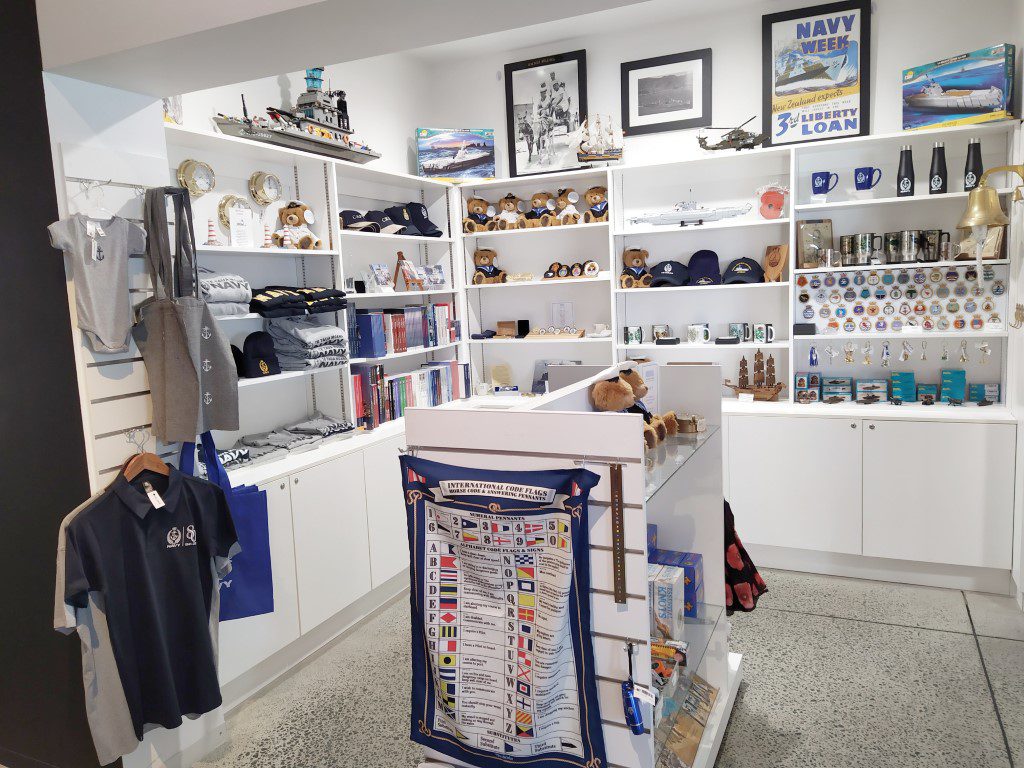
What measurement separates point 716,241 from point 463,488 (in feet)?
11.0

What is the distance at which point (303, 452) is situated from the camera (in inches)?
136

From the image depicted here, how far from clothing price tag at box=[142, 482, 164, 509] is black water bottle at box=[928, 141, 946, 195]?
3.92m

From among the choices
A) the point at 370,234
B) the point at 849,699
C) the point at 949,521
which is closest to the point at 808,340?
the point at 949,521

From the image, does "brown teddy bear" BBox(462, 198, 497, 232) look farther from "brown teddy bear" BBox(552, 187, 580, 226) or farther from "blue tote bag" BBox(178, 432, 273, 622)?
"blue tote bag" BBox(178, 432, 273, 622)

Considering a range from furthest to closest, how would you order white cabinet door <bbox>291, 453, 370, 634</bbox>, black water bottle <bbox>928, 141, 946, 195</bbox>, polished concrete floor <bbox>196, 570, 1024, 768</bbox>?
black water bottle <bbox>928, 141, 946, 195</bbox>, white cabinet door <bbox>291, 453, 370, 634</bbox>, polished concrete floor <bbox>196, 570, 1024, 768</bbox>

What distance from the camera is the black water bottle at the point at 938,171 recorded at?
12.5 feet

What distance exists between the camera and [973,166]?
3734 mm

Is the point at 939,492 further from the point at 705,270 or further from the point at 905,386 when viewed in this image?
the point at 705,270

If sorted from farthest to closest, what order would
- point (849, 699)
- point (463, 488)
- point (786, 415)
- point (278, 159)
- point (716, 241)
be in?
point (716, 241)
point (786, 415)
point (278, 159)
point (849, 699)
point (463, 488)

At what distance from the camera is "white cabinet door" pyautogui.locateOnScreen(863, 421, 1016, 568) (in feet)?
11.7

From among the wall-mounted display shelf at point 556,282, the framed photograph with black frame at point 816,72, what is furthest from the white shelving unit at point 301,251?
the framed photograph with black frame at point 816,72

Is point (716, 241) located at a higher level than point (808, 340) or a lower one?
higher

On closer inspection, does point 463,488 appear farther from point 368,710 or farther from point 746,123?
point 746,123

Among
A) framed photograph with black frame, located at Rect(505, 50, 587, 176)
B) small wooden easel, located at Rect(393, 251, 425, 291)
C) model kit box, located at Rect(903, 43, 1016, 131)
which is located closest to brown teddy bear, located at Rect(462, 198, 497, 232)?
framed photograph with black frame, located at Rect(505, 50, 587, 176)
